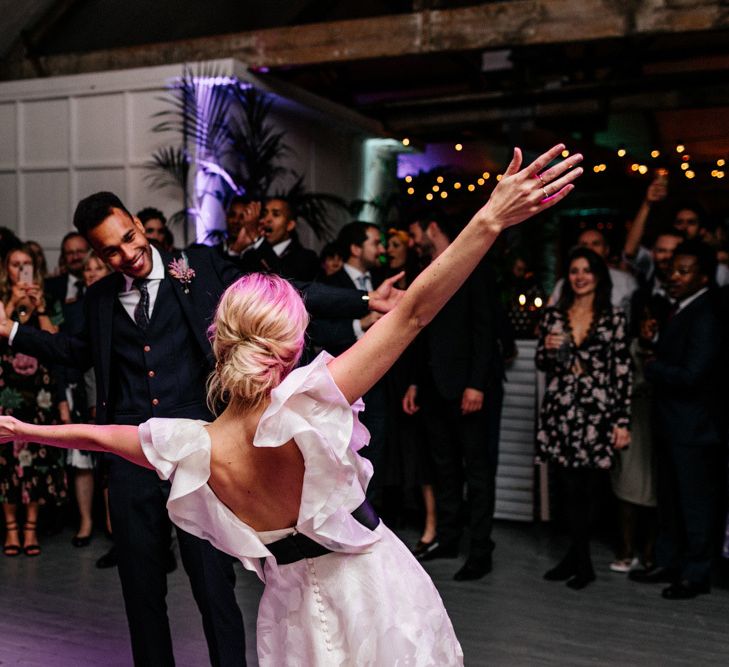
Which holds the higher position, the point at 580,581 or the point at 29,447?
the point at 29,447

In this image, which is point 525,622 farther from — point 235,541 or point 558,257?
point 558,257

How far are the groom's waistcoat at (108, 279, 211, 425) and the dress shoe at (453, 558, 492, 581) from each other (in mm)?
1977

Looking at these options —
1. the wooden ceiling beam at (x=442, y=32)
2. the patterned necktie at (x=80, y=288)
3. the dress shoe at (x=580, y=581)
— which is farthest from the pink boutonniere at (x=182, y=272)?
the wooden ceiling beam at (x=442, y=32)

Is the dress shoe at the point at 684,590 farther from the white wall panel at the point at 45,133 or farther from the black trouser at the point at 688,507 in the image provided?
the white wall panel at the point at 45,133

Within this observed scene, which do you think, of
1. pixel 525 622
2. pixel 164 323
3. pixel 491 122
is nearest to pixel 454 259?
pixel 164 323

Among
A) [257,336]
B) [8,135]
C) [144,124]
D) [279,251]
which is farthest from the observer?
[8,135]

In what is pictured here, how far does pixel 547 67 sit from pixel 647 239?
171 inches

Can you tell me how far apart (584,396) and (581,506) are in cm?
52

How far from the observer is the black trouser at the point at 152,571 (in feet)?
9.17

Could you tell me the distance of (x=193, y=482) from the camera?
1851 millimetres

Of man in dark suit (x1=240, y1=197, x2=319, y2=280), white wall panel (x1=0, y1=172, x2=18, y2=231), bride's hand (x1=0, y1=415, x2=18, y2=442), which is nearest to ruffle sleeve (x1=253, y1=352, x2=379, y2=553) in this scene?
bride's hand (x1=0, y1=415, x2=18, y2=442)

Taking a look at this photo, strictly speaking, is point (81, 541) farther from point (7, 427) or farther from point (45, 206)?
point (45, 206)

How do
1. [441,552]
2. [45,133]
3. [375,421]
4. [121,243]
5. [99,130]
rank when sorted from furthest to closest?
[45,133] < [99,130] < [441,552] < [375,421] < [121,243]

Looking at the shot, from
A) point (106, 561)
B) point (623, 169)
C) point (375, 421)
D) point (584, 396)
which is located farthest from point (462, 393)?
point (623, 169)
